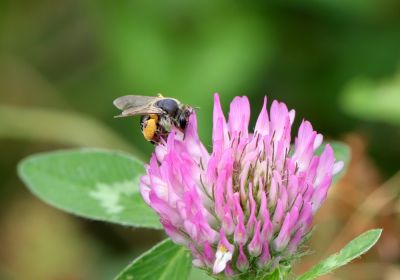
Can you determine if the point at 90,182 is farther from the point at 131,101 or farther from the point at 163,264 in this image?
the point at 163,264

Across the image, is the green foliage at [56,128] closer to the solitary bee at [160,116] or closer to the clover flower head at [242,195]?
the solitary bee at [160,116]

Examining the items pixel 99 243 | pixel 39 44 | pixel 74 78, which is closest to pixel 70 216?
pixel 99 243

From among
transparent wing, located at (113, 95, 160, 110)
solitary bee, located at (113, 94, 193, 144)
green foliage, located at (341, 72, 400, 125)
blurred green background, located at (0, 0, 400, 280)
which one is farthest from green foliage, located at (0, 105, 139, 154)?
solitary bee, located at (113, 94, 193, 144)

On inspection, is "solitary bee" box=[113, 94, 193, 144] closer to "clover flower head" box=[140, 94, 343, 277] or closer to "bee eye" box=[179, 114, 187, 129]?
"bee eye" box=[179, 114, 187, 129]

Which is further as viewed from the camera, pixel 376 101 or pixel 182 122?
pixel 376 101

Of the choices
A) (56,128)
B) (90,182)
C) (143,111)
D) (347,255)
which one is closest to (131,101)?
(143,111)

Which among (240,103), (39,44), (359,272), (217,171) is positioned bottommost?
(359,272)

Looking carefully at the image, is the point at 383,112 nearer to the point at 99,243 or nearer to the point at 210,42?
the point at 210,42
